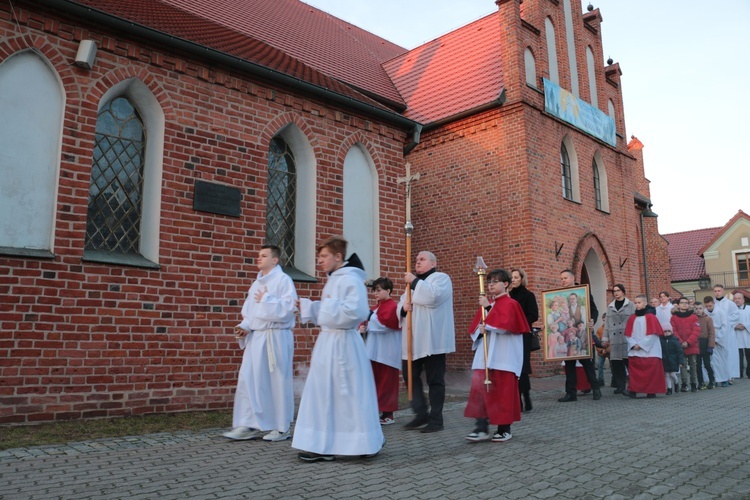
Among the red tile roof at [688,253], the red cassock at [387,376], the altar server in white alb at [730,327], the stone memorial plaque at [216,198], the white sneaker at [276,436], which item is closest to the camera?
the white sneaker at [276,436]

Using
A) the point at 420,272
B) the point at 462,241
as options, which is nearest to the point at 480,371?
the point at 420,272

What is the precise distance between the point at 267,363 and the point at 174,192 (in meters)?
3.14

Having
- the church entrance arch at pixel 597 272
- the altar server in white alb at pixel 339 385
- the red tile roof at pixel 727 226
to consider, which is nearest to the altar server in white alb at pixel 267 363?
the altar server in white alb at pixel 339 385

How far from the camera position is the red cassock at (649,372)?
9.77 metres

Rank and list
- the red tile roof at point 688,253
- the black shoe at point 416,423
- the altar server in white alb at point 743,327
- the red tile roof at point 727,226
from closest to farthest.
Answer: the black shoe at point 416,423
the altar server in white alb at point 743,327
the red tile roof at point 727,226
the red tile roof at point 688,253

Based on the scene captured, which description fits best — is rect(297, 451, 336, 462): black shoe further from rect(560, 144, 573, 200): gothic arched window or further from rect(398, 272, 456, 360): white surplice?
rect(560, 144, 573, 200): gothic arched window

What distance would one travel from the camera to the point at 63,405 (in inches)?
261

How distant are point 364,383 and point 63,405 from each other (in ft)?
12.4

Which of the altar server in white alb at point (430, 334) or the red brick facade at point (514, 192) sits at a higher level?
the red brick facade at point (514, 192)

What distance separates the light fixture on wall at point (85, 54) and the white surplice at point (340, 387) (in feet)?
14.7

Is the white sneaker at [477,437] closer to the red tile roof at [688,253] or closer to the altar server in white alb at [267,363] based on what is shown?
the altar server in white alb at [267,363]

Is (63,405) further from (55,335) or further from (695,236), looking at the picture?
(695,236)

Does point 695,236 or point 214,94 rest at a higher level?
point 695,236

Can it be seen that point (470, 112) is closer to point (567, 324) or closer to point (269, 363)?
point (567, 324)
